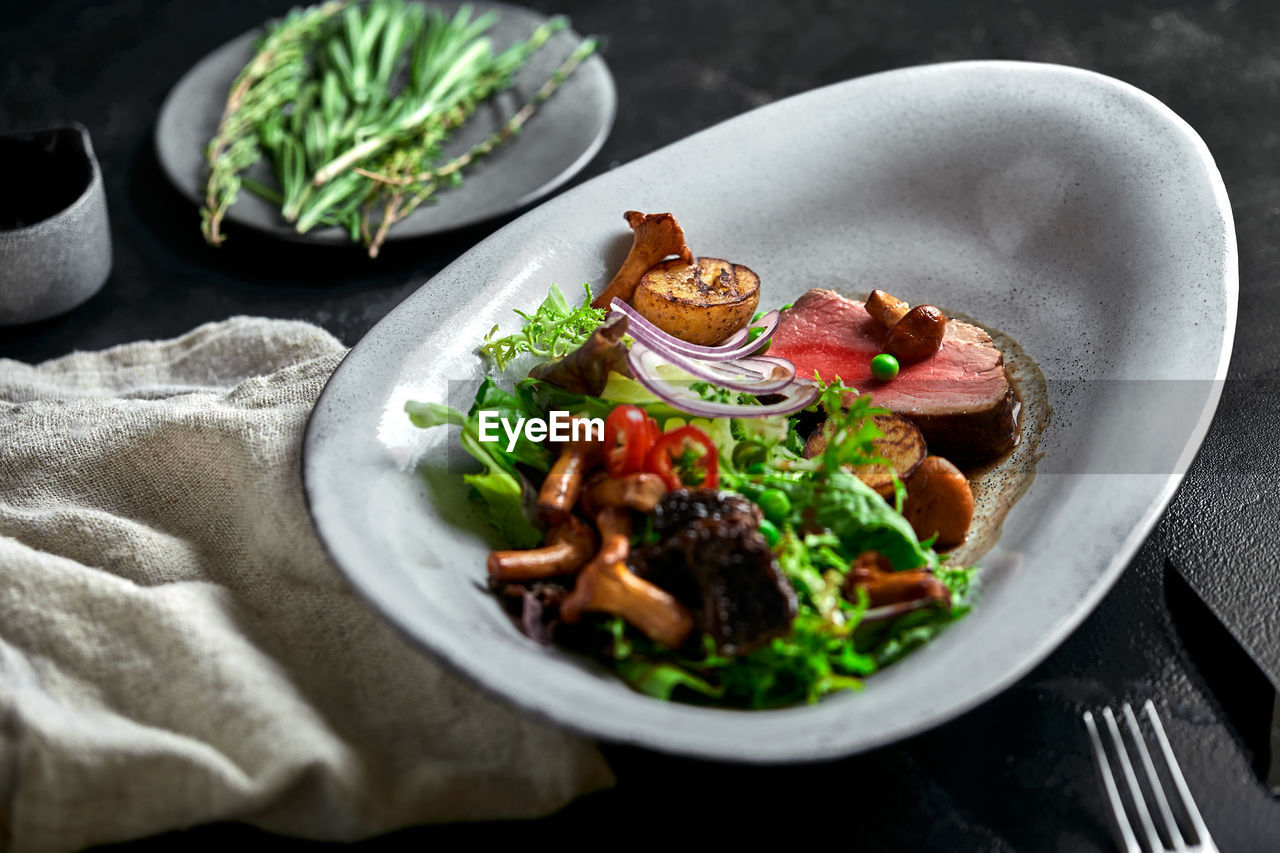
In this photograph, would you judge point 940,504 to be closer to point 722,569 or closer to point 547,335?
point 722,569

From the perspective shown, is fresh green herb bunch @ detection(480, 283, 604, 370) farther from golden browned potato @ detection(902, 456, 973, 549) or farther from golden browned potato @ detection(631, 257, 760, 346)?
golden browned potato @ detection(902, 456, 973, 549)

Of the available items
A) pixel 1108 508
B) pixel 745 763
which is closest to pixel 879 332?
pixel 1108 508

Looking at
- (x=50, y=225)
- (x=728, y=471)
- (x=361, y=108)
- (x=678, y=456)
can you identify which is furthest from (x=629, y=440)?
(x=361, y=108)

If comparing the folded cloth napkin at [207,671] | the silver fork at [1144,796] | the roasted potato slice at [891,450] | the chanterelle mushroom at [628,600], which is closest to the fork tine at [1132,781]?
the silver fork at [1144,796]

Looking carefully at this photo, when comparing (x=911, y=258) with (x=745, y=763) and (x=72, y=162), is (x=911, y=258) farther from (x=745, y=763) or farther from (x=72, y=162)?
(x=72, y=162)

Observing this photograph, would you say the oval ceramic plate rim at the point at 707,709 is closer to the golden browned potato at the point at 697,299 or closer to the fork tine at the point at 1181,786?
the fork tine at the point at 1181,786

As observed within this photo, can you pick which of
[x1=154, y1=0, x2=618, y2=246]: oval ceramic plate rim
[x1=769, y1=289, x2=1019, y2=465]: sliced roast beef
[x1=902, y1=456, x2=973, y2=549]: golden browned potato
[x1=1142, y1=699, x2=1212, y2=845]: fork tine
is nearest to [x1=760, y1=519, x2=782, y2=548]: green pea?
[x1=902, y1=456, x2=973, y2=549]: golden browned potato
